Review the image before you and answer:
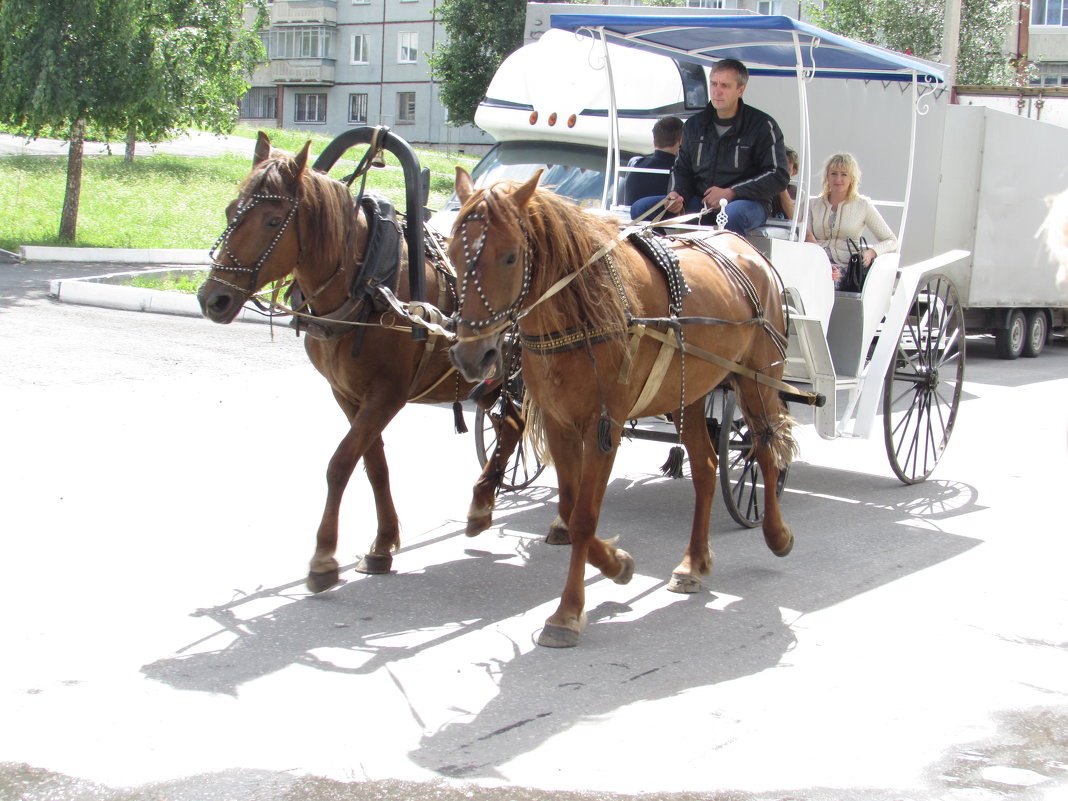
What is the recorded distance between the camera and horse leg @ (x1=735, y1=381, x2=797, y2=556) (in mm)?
5977

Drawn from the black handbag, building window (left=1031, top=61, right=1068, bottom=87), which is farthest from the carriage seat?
building window (left=1031, top=61, right=1068, bottom=87)

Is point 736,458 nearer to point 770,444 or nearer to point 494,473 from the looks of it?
point 770,444

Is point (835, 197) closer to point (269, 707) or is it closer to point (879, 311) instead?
point (879, 311)

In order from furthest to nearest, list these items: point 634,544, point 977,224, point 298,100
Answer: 1. point 298,100
2. point 977,224
3. point 634,544

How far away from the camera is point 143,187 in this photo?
25.1m

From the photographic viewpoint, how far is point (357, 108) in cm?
5753

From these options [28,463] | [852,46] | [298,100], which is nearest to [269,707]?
[28,463]

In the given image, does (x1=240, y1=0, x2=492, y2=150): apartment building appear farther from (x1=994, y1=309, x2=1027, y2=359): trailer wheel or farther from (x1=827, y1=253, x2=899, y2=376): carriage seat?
(x1=827, y1=253, x2=899, y2=376): carriage seat

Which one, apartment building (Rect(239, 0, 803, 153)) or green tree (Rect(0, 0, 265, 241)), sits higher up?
apartment building (Rect(239, 0, 803, 153))

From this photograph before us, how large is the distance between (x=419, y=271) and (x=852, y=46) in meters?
2.94

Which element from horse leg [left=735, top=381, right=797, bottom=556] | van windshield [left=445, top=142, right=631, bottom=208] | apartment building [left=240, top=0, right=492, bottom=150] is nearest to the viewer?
horse leg [left=735, top=381, right=797, bottom=556]

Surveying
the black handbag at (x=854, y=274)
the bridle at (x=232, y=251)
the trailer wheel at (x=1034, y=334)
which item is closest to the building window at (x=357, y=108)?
the trailer wheel at (x=1034, y=334)

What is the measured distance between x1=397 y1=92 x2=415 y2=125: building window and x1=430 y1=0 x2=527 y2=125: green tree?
21.5 m

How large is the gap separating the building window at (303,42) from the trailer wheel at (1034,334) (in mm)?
46739
